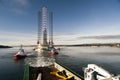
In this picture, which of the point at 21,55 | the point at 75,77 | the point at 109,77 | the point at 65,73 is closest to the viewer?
the point at 109,77

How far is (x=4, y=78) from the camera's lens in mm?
41500

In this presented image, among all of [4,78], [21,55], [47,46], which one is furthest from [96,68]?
[47,46]

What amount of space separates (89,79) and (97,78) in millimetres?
1353

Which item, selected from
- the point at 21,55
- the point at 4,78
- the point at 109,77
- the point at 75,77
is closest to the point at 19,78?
the point at 4,78

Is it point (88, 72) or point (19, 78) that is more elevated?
point (88, 72)

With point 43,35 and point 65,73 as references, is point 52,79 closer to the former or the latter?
point 65,73

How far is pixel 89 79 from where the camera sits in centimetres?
2045

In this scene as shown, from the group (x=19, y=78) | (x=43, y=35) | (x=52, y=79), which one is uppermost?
(x=43, y=35)

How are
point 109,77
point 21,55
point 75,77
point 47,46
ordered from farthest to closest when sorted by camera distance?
point 47,46 → point 21,55 → point 75,77 → point 109,77

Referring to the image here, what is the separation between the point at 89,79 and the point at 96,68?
2209 mm

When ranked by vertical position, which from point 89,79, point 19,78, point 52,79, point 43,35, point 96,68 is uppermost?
point 43,35

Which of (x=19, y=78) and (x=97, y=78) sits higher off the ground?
(x=97, y=78)

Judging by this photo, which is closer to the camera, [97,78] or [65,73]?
[97,78]

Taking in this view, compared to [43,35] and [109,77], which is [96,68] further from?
[43,35]
